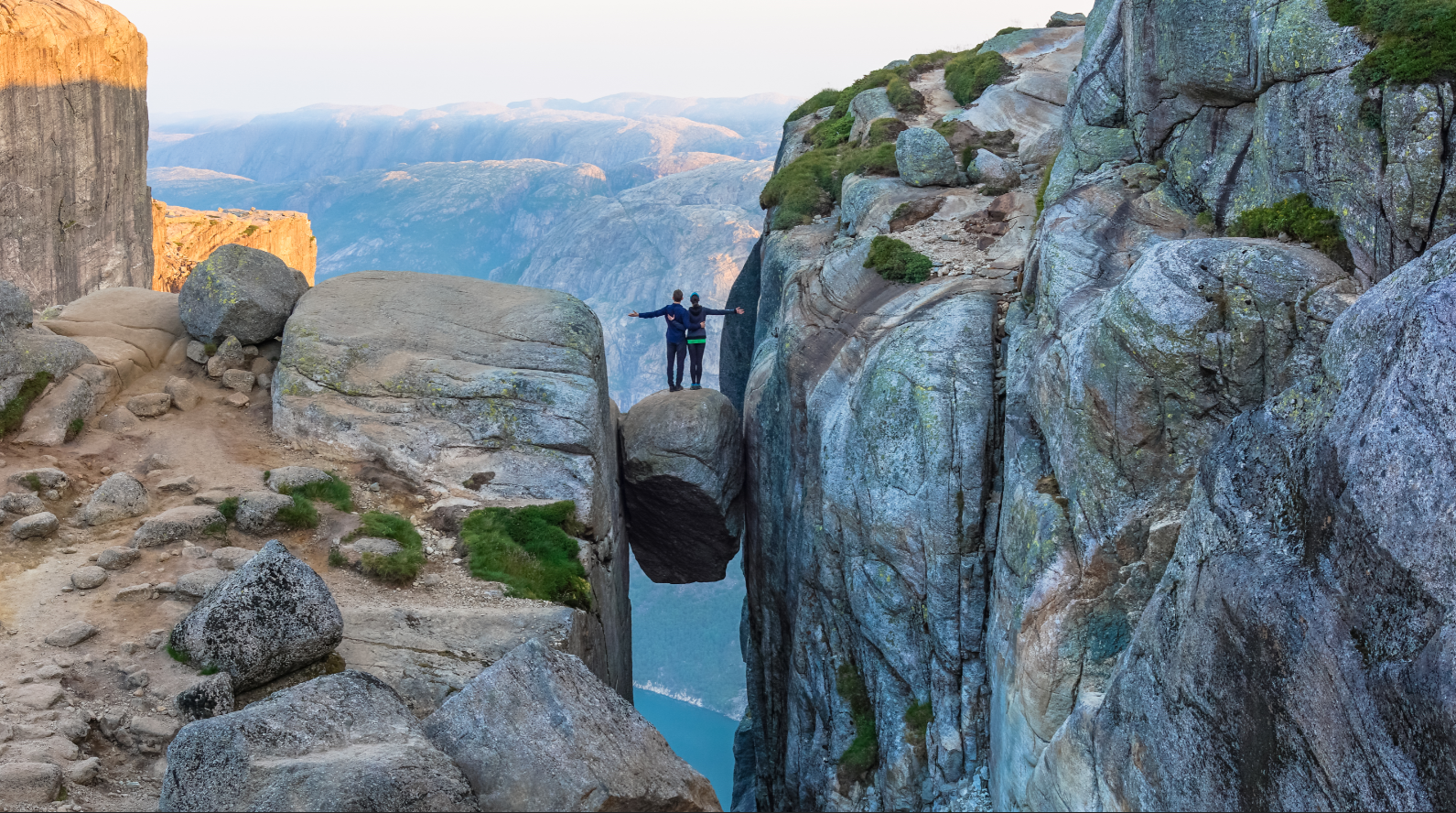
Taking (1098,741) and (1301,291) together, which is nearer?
(1098,741)

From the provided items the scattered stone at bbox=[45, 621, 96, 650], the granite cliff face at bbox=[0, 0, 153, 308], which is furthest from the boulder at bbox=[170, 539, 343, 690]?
the granite cliff face at bbox=[0, 0, 153, 308]

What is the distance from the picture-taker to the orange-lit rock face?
80.8m

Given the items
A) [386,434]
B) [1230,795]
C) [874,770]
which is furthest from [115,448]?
[1230,795]

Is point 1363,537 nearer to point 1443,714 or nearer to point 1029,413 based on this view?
point 1443,714

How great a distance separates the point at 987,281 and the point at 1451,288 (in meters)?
14.8

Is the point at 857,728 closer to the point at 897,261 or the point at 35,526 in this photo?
the point at 897,261

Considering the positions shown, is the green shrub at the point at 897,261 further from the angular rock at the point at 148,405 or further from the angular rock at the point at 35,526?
the angular rock at the point at 35,526

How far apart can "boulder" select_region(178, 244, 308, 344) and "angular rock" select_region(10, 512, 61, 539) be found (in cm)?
831

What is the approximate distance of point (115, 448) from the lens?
2033cm

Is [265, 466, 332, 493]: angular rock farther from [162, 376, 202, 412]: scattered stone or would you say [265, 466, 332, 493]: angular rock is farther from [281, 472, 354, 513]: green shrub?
[162, 376, 202, 412]: scattered stone

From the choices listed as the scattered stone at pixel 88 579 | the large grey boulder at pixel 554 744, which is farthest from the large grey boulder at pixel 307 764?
the scattered stone at pixel 88 579

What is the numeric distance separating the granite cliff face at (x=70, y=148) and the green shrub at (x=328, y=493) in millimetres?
50171

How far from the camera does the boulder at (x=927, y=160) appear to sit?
30.3 metres

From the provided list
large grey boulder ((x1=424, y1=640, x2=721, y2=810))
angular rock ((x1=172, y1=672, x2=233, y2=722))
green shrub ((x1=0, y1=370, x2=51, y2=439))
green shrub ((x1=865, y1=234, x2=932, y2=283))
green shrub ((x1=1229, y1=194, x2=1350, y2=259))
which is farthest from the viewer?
green shrub ((x1=865, y1=234, x2=932, y2=283))
